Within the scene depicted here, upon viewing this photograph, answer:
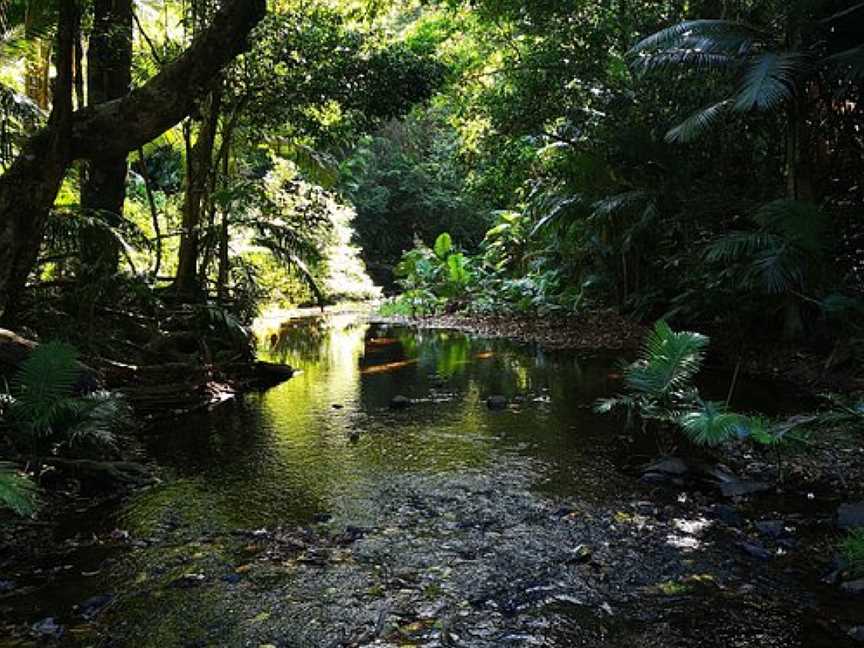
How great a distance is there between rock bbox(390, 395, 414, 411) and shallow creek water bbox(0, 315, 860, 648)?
0.90 m

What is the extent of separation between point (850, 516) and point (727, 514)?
0.72 metres

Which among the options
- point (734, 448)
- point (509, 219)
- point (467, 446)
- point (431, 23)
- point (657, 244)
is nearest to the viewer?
point (734, 448)

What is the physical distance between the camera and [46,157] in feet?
21.4

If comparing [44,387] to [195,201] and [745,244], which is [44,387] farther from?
[745,244]

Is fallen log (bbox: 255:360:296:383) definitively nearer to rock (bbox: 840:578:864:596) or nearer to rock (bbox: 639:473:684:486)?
rock (bbox: 639:473:684:486)

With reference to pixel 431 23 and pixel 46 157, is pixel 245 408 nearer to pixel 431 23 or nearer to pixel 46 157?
pixel 46 157

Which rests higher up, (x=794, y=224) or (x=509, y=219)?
(x=509, y=219)

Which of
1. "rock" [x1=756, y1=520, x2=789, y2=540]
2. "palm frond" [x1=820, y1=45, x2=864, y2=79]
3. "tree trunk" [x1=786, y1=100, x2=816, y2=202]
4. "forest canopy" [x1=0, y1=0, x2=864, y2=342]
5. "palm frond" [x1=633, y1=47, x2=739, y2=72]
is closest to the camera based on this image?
"rock" [x1=756, y1=520, x2=789, y2=540]

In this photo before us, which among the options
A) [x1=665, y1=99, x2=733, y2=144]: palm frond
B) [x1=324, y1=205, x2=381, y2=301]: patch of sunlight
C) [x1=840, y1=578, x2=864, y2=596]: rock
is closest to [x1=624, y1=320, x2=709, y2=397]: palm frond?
[x1=840, y1=578, x2=864, y2=596]: rock

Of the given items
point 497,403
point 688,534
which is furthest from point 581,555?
point 497,403

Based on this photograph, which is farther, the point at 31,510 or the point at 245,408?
the point at 245,408

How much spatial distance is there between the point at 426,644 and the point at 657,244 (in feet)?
42.9

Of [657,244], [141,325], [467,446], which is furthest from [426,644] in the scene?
[657,244]

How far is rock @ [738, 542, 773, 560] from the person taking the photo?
4.10 meters
